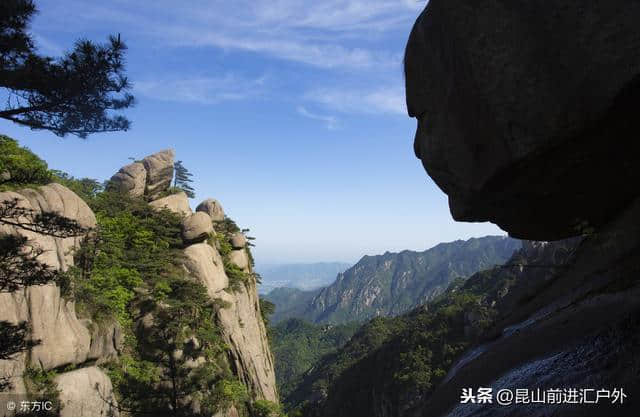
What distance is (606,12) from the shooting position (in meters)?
5.12

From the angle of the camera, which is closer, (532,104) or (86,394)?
(532,104)

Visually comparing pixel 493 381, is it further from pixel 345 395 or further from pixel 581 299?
pixel 345 395

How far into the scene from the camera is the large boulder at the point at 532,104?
17.4 feet

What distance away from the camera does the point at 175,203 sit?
1288 inches

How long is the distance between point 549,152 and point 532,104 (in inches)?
37.3

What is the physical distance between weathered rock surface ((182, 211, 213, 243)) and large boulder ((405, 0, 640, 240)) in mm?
23294

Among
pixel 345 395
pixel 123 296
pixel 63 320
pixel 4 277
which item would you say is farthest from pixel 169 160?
pixel 345 395

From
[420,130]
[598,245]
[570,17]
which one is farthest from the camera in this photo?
[420,130]

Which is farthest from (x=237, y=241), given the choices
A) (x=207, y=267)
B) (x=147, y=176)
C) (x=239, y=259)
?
(x=147, y=176)

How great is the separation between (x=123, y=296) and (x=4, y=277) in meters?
12.6

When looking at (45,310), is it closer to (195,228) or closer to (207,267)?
(207,267)

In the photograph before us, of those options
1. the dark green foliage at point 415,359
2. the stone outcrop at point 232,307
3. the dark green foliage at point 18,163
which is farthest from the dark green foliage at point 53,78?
the dark green foliage at point 415,359

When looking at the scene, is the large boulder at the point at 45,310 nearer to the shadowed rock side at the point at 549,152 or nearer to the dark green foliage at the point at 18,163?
the dark green foliage at the point at 18,163

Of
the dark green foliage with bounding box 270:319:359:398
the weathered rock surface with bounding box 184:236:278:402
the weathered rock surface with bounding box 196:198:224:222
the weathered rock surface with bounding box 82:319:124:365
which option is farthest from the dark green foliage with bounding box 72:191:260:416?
the dark green foliage with bounding box 270:319:359:398
